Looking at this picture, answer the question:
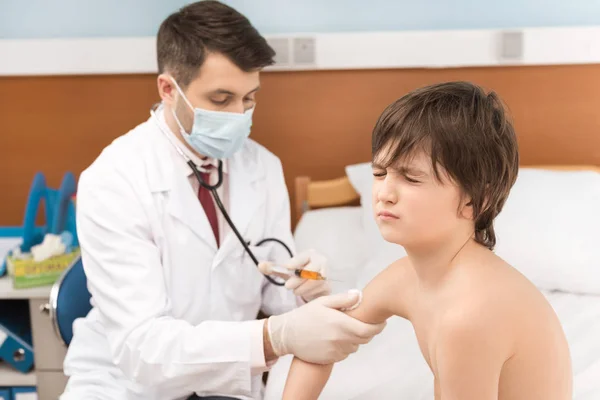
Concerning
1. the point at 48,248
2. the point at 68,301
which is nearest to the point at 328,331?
the point at 68,301

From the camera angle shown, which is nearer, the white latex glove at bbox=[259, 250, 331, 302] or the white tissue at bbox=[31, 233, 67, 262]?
the white latex glove at bbox=[259, 250, 331, 302]

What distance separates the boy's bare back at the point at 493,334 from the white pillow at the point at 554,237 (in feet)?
2.72

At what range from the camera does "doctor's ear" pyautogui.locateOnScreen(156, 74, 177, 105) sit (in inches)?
59.3

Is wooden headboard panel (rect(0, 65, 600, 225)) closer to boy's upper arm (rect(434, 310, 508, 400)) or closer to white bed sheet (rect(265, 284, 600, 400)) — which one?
white bed sheet (rect(265, 284, 600, 400))

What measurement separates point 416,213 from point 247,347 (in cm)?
52

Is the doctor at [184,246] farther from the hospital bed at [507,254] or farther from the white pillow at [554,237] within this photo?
the white pillow at [554,237]

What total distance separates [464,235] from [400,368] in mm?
546

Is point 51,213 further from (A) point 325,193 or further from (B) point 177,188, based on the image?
(A) point 325,193

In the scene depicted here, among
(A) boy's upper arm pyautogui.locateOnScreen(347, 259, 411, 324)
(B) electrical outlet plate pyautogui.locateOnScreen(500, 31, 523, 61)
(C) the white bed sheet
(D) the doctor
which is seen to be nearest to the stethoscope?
(D) the doctor

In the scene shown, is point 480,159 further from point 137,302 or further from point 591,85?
point 591,85

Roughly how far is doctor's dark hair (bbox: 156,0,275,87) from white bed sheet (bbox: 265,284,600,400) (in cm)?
71

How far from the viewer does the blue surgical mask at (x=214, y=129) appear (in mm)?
1482

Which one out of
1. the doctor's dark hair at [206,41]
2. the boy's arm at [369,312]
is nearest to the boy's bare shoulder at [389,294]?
the boy's arm at [369,312]

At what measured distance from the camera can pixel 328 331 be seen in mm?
1171
